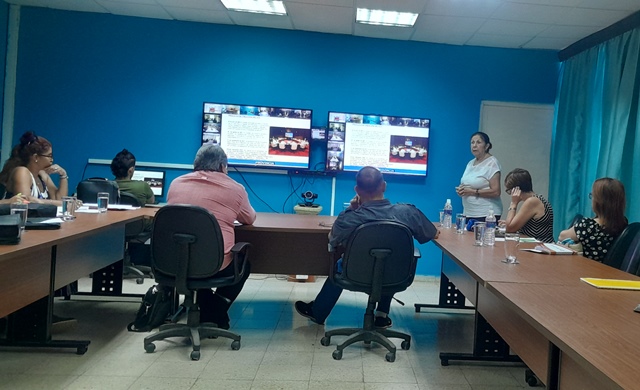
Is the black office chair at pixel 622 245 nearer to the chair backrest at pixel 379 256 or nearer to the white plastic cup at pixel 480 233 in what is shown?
the white plastic cup at pixel 480 233

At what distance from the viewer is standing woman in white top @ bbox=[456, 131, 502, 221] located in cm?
391

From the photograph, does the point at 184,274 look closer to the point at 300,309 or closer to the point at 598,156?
the point at 300,309

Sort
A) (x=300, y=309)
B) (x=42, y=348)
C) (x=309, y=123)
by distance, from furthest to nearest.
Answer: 1. (x=309, y=123)
2. (x=300, y=309)
3. (x=42, y=348)

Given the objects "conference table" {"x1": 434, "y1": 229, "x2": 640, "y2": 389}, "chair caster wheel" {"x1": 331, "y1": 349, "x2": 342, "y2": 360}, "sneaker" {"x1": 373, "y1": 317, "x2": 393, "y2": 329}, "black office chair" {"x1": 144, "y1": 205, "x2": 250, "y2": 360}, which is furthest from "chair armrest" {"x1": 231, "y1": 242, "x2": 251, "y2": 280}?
"conference table" {"x1": 434, "y1": 229, "x2": 640, "y2": 389}

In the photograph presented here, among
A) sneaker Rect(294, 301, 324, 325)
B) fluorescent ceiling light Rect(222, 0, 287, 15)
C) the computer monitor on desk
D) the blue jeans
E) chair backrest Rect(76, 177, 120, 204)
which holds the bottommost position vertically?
sneaker Rect(294, 301, 324, 325)

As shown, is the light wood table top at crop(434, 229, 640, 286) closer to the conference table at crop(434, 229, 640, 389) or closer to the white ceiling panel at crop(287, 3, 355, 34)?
the conference table at crop(434, 229, 640, 389)

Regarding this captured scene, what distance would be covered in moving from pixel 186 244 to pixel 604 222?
7.92 feet

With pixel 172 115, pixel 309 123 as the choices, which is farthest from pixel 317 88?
pixel 172 115

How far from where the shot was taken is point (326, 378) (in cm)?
233

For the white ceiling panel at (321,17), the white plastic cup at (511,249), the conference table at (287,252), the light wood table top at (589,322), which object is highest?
the white ceiling panel at (321,17)

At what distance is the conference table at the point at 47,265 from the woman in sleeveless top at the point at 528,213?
273 cm

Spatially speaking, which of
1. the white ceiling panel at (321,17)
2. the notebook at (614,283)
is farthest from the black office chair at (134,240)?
the notebook at (614,283)

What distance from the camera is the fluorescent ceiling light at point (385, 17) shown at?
417 centimetres

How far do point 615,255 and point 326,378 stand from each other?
174 cm
